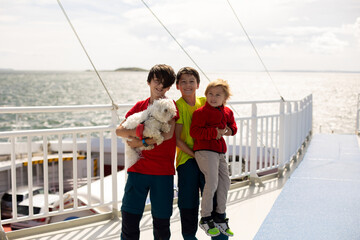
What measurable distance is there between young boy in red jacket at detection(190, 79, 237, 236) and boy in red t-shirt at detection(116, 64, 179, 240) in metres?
0.18

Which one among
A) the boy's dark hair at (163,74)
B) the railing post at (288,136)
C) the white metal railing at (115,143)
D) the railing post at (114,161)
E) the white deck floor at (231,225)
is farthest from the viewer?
the railing post at (288,136)

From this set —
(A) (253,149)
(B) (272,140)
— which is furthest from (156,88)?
(B) (272,140)

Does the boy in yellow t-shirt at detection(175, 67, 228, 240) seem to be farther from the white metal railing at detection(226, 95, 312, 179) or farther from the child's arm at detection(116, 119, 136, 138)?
the white metal railing at detection(226, 95, 312, 179)

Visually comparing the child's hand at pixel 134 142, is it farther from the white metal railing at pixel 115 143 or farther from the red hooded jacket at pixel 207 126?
the white metal railing at pixel 115 143

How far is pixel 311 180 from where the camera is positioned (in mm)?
5406

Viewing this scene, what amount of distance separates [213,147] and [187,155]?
0.18m

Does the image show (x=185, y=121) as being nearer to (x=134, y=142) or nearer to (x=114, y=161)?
(x=134, y=142)

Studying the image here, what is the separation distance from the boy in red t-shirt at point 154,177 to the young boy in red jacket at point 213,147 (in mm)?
178

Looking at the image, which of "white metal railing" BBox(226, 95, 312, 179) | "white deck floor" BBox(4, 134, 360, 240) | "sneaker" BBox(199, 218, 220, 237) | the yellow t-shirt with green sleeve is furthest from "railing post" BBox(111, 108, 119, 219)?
"white metal railing" BBox(226, 95, 312, 179)

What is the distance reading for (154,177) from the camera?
2373mm

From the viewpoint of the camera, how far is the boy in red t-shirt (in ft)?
7.75

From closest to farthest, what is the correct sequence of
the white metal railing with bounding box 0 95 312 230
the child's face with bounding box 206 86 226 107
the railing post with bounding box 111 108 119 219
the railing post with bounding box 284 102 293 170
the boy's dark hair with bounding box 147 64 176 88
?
the boy's dark hair with bounding box 147 64 176 88
the child's face with bounding box 206 86 226 107
the white metal railing with bounding box 0 95 312 230
the railing post with bounding box 111 108 119 219
the railing post with bounding box 284 102 293 170

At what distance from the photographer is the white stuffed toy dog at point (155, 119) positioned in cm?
224

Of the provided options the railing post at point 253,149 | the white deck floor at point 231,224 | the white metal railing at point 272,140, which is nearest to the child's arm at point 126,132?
the white deck floor at point 231,224
